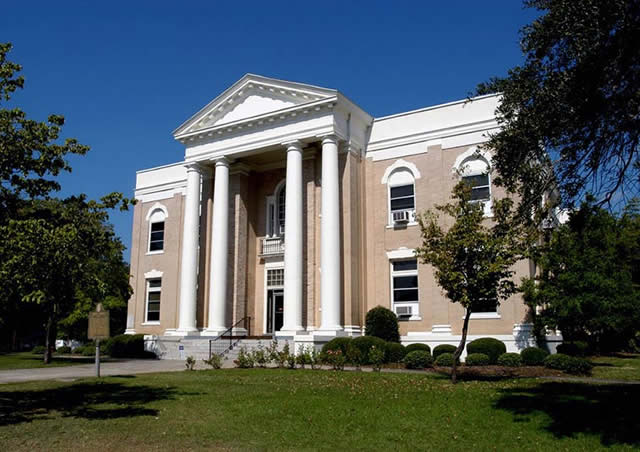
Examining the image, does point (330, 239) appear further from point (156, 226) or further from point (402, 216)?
point (156, 226)

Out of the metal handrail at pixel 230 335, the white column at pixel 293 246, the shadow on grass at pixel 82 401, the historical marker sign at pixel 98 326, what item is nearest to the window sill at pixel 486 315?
the white column at pixel 293 246

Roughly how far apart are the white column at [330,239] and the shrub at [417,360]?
4732 mm

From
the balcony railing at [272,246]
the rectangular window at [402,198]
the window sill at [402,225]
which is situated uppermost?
the rectangular window at [402,198]

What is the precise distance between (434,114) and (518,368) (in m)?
12.3

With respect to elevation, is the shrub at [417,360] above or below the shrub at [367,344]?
below

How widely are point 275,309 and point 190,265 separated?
15.9 ft

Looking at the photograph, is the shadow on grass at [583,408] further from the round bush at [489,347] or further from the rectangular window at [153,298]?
the rectangular window at [153,298]

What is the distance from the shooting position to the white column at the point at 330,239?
80.0ft

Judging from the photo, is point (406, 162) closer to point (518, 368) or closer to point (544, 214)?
point (518, 368)

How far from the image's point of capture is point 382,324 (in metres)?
24.5

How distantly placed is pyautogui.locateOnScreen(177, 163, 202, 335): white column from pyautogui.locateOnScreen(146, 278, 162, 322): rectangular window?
527cm

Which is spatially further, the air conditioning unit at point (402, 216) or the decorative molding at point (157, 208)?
the decorative molding at point (157, 208)

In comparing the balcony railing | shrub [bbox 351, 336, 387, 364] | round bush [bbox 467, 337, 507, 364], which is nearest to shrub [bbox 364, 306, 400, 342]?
shrub [bbox 351, 336, 387, 364]

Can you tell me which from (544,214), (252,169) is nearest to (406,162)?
(252,169)
